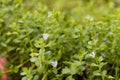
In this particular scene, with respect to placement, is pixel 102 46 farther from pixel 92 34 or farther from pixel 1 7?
pixel 1 7

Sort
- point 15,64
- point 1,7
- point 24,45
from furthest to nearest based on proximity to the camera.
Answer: point 1,7, point 15,64, point 24,45

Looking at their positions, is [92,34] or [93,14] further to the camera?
[93,14]

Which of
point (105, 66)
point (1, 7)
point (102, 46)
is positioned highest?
point (1, 7)

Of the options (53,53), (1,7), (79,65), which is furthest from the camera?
(1,7)

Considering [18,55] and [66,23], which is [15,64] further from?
[66,23]

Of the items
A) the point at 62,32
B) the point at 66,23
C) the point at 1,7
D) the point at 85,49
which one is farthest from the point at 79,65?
the point at 1,7

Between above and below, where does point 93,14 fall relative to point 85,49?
above

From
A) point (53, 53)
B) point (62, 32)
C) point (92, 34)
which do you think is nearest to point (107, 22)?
point (92, 34)
